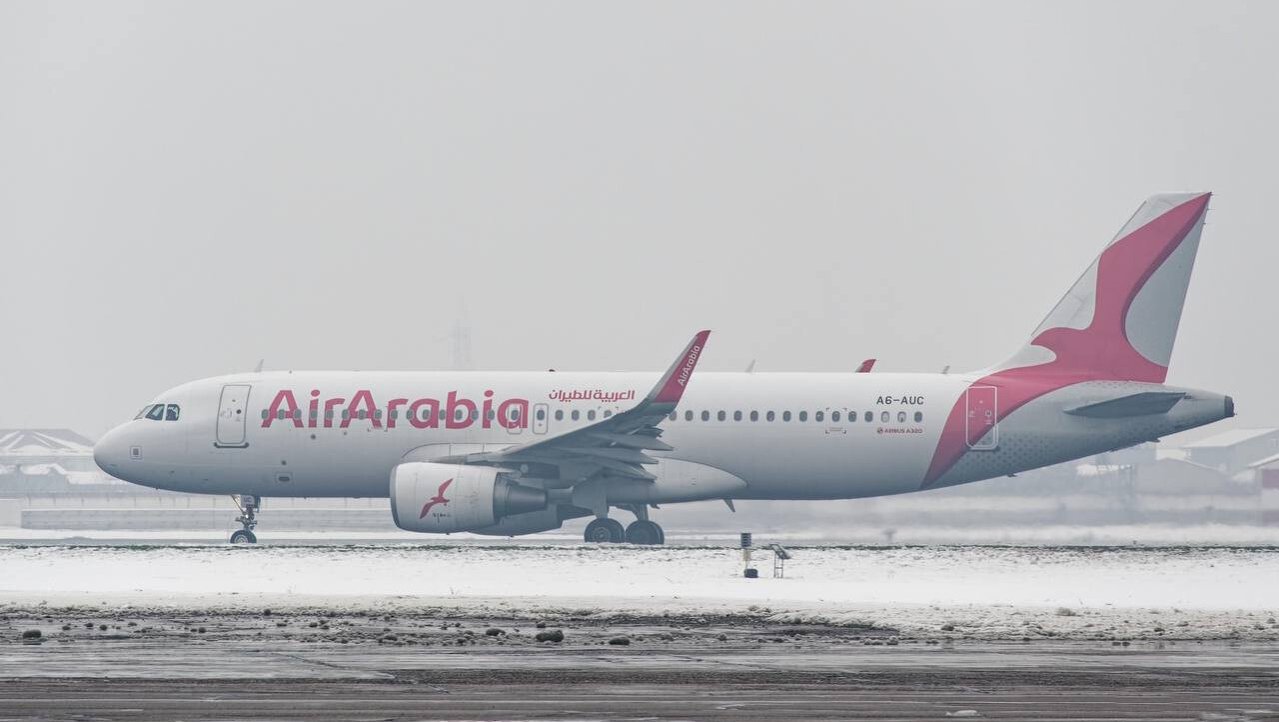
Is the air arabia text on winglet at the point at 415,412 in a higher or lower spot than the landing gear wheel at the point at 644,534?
higher

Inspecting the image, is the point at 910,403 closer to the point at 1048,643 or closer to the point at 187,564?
the point at 187,564

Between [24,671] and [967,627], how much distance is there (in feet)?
33.9

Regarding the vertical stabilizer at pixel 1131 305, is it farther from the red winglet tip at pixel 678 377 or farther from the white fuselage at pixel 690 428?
the red winglet tip at pixel 678 377

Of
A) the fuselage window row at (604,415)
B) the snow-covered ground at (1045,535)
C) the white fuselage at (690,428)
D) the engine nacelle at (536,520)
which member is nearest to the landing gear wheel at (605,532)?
the engine nacelle at (536,520)

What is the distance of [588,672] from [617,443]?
67.1 ft

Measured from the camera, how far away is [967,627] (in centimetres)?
2139

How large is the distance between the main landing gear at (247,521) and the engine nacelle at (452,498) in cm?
460

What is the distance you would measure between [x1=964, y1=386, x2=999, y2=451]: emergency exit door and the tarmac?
54.9 ft

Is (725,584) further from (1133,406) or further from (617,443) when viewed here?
(1133,406)

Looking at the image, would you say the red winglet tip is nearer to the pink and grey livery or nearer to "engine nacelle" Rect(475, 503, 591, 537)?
"engine nacelle" Rect(475, 503, 591, 537)

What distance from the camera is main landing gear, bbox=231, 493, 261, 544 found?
39500 millimetres

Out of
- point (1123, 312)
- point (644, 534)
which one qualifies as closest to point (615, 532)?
point (644, 534)

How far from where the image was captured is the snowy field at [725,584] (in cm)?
2289

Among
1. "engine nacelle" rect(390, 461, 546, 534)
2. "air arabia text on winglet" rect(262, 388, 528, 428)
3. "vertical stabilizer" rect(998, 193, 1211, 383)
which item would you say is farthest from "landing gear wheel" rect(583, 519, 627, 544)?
"vertical stabilizer" rect(998, 193, 1211, 383)
